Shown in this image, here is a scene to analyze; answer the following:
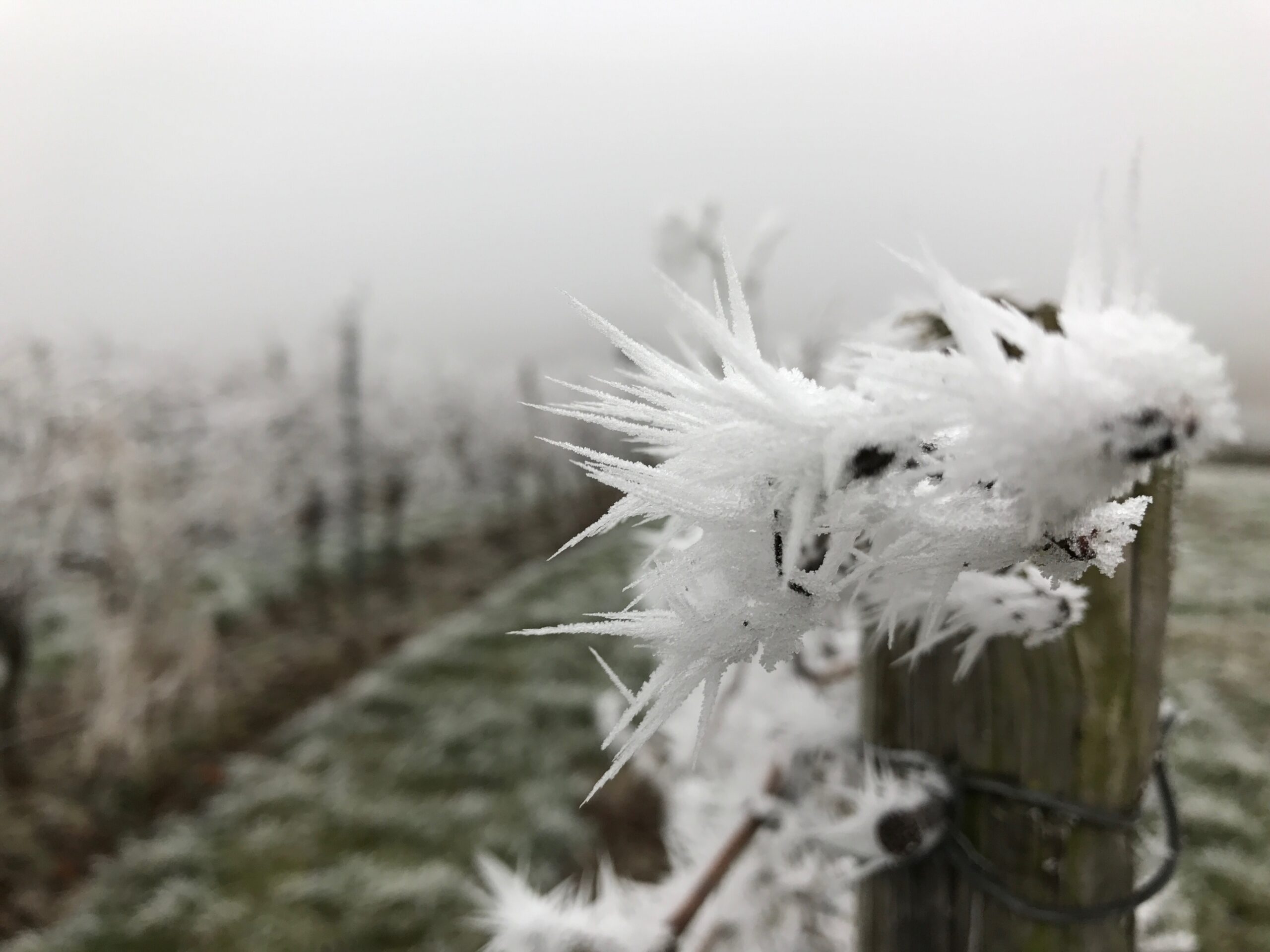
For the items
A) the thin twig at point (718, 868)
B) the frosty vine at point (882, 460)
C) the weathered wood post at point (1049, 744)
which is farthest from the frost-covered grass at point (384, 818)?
the frosty vine at point (882, 460)

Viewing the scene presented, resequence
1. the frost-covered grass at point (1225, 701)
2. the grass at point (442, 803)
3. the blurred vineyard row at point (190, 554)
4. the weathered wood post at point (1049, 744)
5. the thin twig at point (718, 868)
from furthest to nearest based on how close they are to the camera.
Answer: the blurred vineyard row at point (190, 554) < the grass at point (442, 803) < the frost-covered grass at point (1225, 701) < the thin twig at point (718, 868) < the weathered wood post at point (1049, 744)

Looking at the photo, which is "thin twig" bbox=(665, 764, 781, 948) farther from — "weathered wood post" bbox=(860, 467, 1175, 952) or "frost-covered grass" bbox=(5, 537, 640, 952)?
"frost-covered grass" bbox=(5, 537, 640, 952)

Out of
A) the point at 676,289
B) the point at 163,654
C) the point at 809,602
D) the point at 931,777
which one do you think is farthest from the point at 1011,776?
the point at 163,654

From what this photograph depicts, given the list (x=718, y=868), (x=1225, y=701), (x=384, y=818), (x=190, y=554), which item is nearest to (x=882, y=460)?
(x=718, y=868)

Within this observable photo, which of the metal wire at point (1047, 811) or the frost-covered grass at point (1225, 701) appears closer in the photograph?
the metal wire at point (1047, 811)

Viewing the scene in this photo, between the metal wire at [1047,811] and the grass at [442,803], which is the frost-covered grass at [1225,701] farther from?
the metal wire at [1047,811]

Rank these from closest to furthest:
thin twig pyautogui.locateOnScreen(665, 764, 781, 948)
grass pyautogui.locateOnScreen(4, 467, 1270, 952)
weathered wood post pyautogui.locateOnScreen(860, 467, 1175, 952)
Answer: weathered wood post pyautogui.locateOnScreen(860, 467, 1175, 952) < thin twig pyautogui.locateOnScreen(665, 764, 781, 948) < grass pyautogui.locateOnScreen(4, 467, 1270, 952)

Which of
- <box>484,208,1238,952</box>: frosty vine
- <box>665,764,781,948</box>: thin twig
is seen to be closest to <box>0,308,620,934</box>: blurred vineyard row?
<box>665,764,781,948</box>: thin twig
